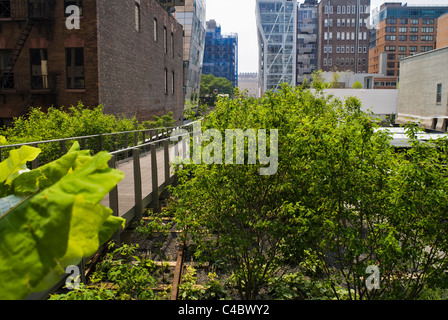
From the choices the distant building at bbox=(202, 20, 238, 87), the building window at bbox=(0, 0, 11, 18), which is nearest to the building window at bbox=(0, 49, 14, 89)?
the building window at bbox=(0, 0, 11, 18)

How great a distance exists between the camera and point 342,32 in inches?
5389

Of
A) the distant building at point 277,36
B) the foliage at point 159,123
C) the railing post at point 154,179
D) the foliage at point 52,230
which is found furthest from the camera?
the distant building at point 277,36

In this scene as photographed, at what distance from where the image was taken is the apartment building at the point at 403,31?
138 meters

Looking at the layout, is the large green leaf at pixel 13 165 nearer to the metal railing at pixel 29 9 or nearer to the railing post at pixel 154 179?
the railing post at pixel 154 179

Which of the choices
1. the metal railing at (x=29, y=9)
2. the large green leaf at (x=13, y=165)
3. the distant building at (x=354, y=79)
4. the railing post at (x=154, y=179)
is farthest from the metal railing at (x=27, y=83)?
the distant building at (x=354, y=79)

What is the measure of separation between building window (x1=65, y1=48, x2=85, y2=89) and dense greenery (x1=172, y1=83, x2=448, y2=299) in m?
18.6

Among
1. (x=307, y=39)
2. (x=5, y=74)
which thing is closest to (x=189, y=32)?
(x=5, y=74)

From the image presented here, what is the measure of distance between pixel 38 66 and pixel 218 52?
150482 millimetres

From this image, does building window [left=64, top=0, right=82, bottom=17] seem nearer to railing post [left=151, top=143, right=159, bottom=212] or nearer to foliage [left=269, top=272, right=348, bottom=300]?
railing post [left=151, top=143, right=159, bottom=212]

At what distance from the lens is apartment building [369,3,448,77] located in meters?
138

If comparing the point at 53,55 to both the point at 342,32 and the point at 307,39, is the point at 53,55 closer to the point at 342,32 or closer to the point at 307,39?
the point at 342,32

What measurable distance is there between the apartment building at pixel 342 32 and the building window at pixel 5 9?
122 m
